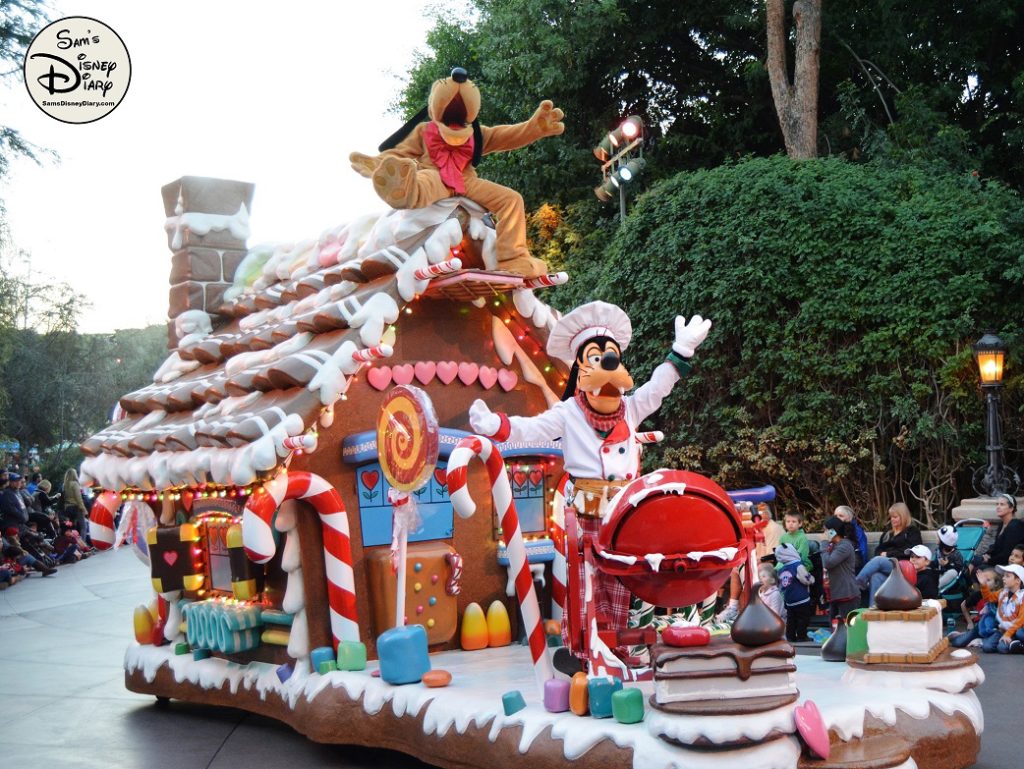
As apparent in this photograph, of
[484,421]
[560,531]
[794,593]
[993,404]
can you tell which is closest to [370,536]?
[560,531]

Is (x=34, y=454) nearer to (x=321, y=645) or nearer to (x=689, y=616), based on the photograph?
(x=321, y=645)

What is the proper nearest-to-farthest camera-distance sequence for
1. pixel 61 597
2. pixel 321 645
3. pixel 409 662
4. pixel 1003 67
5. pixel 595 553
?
pixel 595 553 < pixel 409 662 < pixel 321 645 < pixel 61 597 < pixel 1003 67

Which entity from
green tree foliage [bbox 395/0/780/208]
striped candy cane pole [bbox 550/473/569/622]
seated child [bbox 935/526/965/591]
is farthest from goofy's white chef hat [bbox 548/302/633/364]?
green tree foliage [bbox 395/0/780/208]

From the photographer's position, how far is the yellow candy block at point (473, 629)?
7.61m

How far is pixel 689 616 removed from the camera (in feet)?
19.7

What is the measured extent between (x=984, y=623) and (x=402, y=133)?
6587 millimetres

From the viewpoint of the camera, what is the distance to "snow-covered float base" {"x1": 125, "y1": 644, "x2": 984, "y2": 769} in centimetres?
485

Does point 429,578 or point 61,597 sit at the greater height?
point 429,578

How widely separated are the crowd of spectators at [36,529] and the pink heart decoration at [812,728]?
42.6ft

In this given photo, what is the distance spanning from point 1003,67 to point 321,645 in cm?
1510

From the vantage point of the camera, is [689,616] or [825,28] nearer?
[689,616]

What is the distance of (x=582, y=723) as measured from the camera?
17.4ft

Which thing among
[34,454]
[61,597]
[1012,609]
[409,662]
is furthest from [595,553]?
[34,454]

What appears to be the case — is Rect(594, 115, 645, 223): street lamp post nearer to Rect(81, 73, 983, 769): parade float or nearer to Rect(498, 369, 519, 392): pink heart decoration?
Rect(81, 73, 983, 769): parade float
